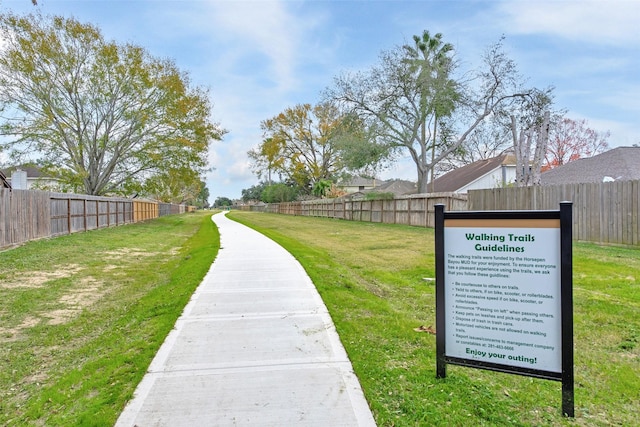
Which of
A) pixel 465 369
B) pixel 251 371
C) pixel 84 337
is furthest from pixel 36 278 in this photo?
pixel 465 369

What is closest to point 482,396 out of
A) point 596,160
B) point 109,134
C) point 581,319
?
point 581,319

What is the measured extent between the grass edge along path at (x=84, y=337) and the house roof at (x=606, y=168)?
19.2 metres

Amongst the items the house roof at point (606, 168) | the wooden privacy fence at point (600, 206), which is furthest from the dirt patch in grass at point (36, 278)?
the house roof at point (606, 168)

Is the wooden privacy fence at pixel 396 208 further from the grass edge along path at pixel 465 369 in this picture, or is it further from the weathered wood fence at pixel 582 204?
the grass edge along path at pixel 465 369

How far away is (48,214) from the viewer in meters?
14.9

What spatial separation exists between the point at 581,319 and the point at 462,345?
272cm

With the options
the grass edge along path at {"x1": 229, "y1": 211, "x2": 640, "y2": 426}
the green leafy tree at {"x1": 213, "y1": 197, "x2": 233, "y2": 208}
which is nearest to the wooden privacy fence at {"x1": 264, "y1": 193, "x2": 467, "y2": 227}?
the grass edge along path at {"x1": 229, "y1": 211, "x2": 640, "y2": 426}

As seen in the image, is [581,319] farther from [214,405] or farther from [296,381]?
[214,405]

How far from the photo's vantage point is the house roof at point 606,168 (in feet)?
62.0

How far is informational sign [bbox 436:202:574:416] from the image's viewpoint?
8.74 ft

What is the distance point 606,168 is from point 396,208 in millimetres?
10548

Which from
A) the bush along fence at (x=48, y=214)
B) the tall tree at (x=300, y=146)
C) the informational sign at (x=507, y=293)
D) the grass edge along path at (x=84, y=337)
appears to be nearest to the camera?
the informational sign at (x=507, y=293)

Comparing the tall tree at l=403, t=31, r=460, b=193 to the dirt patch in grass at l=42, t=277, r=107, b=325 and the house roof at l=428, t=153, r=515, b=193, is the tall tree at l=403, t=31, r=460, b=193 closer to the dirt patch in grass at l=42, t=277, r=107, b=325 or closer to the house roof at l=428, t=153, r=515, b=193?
the house roof at l=428, t=153, r=515, b=193

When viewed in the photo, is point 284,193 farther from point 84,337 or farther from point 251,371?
point 251,371
